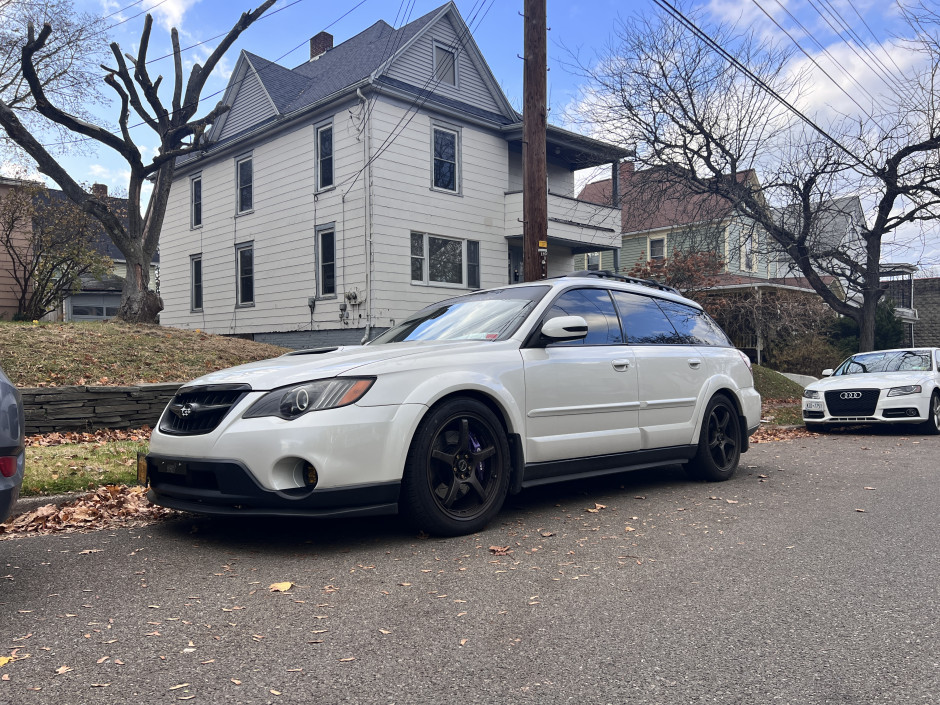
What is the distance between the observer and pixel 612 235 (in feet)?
77.7

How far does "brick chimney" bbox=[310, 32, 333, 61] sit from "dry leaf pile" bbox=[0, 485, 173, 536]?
22.7m

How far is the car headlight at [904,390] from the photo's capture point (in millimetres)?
11852

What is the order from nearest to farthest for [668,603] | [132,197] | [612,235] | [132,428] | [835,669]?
[835,669], [668,603], [132,428], [132,197], [612,235]

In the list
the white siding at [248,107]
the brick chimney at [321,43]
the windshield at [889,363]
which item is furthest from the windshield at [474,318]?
the brick chimney at [321,43]

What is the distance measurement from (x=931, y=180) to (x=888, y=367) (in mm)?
6971

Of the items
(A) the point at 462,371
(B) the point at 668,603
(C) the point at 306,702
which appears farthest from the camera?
(A) the point at 462,371

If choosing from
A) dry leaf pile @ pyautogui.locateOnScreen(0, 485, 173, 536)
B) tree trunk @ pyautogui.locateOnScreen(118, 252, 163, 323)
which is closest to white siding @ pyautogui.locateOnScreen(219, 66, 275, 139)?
tree trunk @ pyautogui.locateOnScreen(118, 252, 163, 323)

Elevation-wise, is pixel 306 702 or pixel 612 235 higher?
pixel 612 235

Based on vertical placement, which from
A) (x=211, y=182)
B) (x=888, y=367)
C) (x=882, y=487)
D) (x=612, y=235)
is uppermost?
(x=211, y=182)

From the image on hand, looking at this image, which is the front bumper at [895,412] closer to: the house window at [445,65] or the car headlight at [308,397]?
the car headlight at [308,397]

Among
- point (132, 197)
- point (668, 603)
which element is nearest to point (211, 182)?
point (132, 197)

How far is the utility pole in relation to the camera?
9.92 metres

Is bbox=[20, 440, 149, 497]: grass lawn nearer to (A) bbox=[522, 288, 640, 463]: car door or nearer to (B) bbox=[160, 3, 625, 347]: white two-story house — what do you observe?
(A) bbox=[522, 288, 640, 463]: car door

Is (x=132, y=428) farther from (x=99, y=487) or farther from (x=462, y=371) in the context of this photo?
(x=462, y=371)
